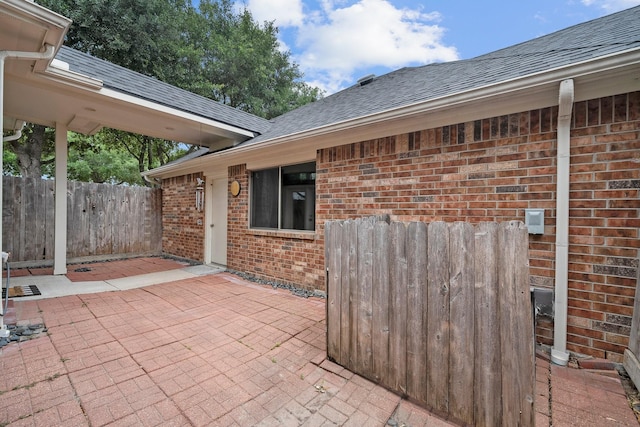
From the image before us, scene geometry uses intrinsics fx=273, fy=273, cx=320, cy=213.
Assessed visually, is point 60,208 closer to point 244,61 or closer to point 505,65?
point 505,65

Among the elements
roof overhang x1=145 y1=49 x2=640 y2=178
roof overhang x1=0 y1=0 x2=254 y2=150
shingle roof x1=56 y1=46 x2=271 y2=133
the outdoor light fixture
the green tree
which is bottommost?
the outdoor light fixture

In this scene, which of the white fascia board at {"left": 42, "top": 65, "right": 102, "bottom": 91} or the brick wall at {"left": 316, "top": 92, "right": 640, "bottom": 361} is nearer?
the brick wall at {"left": 316, "top": 92, "right": 640, "bottom": 361}

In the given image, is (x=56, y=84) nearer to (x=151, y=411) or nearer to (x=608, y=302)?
(x=151, y=411)

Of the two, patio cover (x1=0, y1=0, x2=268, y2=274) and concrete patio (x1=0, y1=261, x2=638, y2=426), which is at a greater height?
patio cover (x1=0, y1=0, x2=268, y2=274)

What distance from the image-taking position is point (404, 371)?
6.61ft

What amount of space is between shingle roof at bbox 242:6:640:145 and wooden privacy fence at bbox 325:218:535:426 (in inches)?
77.4

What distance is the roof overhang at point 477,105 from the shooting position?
2.24 m

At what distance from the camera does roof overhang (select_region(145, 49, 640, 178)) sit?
2.24 metres

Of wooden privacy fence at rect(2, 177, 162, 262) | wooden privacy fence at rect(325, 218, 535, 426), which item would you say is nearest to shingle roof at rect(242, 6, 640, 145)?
wooden privacy fence at rect(325, 218, 535, 426)

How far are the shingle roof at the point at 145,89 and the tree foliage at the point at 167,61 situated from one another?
6388mm

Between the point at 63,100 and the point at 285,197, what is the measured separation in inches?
159

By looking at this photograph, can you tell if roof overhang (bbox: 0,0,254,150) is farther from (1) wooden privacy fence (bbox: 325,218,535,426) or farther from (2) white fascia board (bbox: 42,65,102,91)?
(1) wooden privacy fence (bbox: 325,218,535,426)

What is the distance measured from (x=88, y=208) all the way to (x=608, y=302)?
9758 mm

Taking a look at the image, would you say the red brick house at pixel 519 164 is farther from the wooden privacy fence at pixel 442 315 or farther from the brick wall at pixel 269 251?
the wooden privacy fence at pixel 442 315
